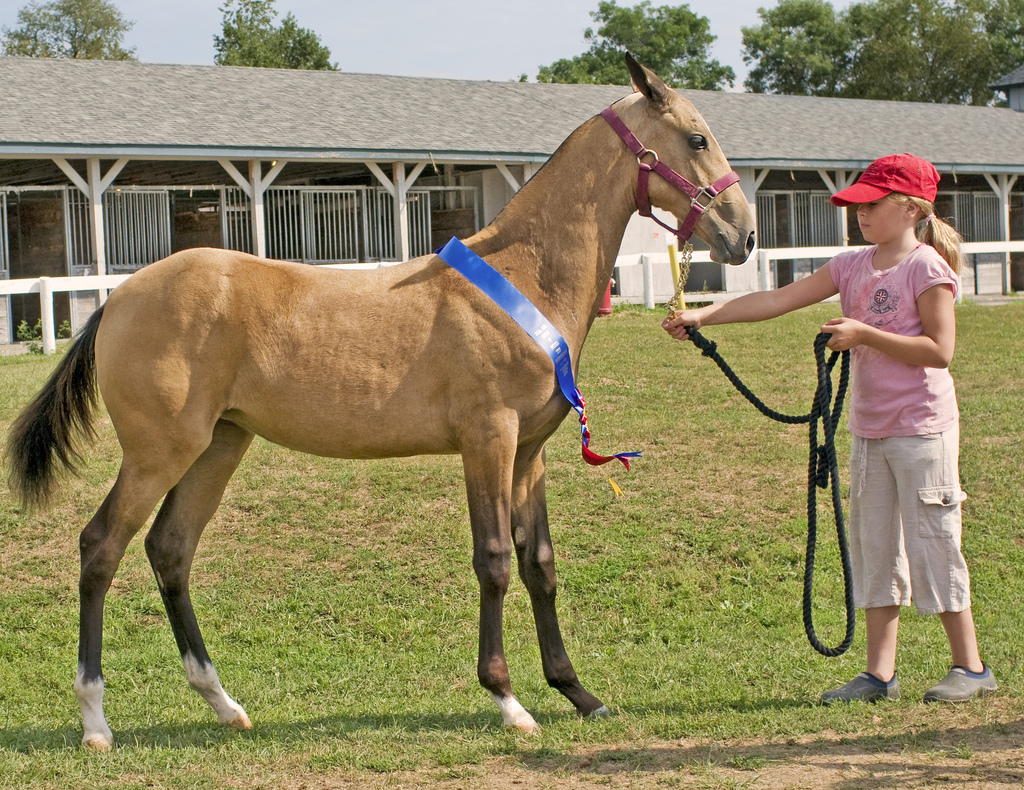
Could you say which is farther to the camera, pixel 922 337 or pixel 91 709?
pixel 91 709

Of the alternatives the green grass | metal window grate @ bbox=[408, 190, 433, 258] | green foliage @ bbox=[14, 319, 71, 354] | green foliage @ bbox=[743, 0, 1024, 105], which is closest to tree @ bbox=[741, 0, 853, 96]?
green foliage @ bbox=[743, 0, 1024, 105]

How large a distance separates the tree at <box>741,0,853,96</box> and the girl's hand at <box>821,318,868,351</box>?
57.3m

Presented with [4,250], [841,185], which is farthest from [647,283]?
[4,250]

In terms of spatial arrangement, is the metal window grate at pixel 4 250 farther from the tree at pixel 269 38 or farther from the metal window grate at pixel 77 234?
the tree at pixel 269 38

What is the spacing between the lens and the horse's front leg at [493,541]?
3.89m

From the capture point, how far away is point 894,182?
401 cm

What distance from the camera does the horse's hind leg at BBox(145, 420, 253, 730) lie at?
4336 millimetres

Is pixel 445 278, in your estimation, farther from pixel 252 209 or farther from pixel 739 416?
pixel 252 209

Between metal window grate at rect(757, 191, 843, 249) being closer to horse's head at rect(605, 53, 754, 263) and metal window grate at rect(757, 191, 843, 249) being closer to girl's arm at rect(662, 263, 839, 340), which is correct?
girl's arm at rect(662, 263, 839, 340)

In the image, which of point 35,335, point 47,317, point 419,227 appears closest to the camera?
point 47,317

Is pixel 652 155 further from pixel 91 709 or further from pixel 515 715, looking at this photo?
pixel 91 709

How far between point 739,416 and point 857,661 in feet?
14.4

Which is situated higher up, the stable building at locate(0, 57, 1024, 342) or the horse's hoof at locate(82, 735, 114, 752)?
the stable building at locate(0, 57, 1024, 342)

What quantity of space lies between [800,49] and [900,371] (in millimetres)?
58521
